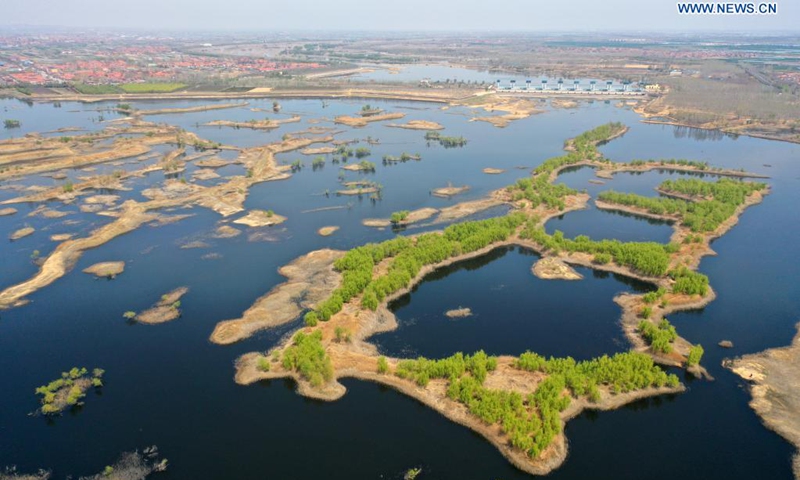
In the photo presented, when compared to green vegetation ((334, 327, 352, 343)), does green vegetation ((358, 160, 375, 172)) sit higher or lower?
higher

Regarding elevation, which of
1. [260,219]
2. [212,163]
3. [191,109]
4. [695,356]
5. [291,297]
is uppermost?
[191,109]

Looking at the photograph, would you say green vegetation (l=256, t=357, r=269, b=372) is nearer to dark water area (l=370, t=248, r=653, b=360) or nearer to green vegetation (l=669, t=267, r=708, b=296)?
dark water area (l=370, t=248, r=653, b=360)

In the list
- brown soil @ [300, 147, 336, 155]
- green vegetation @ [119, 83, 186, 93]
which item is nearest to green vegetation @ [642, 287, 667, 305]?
brown soil @ [300, 147, 336, 155]

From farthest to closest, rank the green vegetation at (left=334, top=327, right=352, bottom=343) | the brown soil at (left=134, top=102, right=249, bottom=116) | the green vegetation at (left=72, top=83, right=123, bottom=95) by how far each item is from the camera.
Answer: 1. the green vegetation at (left=72, top=83, right=123, bottom=95)
2. the brown soil at (left=134, top=102, right=249, bottom=116)
3. the green vegetation at (left=334, top=327, right=352, bottom=343)

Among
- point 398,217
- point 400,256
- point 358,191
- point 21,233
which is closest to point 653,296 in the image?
point 400,256

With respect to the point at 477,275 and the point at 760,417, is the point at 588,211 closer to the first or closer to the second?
the point at 477,275

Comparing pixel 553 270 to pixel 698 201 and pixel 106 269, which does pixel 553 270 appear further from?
pixel 106 269

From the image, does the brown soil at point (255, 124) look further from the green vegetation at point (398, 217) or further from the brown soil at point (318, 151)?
the green vegetation at point (398, 217)
